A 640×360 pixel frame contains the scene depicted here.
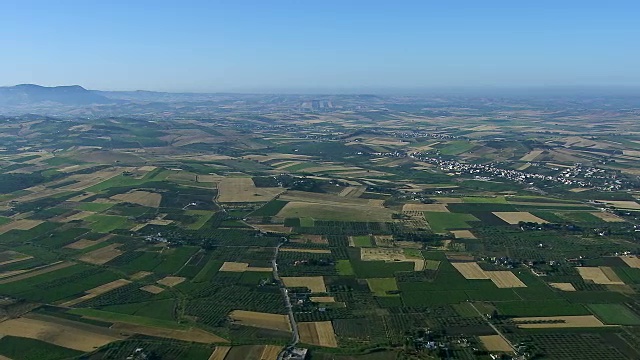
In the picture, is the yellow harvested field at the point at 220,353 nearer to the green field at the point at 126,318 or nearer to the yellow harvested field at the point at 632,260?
the green field at the point at 126,318

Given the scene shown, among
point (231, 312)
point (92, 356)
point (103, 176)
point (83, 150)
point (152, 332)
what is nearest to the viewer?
point (92, 356)

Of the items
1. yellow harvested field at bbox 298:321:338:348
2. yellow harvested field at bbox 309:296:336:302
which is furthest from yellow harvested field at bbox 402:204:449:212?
yellow harvested field at bbox 298:321:338:348

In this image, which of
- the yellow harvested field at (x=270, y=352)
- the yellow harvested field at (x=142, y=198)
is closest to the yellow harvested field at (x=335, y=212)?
the yellow harvested field at (x=142, y=198)

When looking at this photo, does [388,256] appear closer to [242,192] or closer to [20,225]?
[242,192]

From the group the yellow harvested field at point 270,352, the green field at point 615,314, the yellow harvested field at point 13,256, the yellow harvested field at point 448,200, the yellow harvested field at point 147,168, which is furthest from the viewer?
the yellow harvested field at point 147,168

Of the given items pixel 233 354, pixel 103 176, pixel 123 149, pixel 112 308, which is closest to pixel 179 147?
pixel 123 149

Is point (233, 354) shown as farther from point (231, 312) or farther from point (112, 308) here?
point (112, 308)
